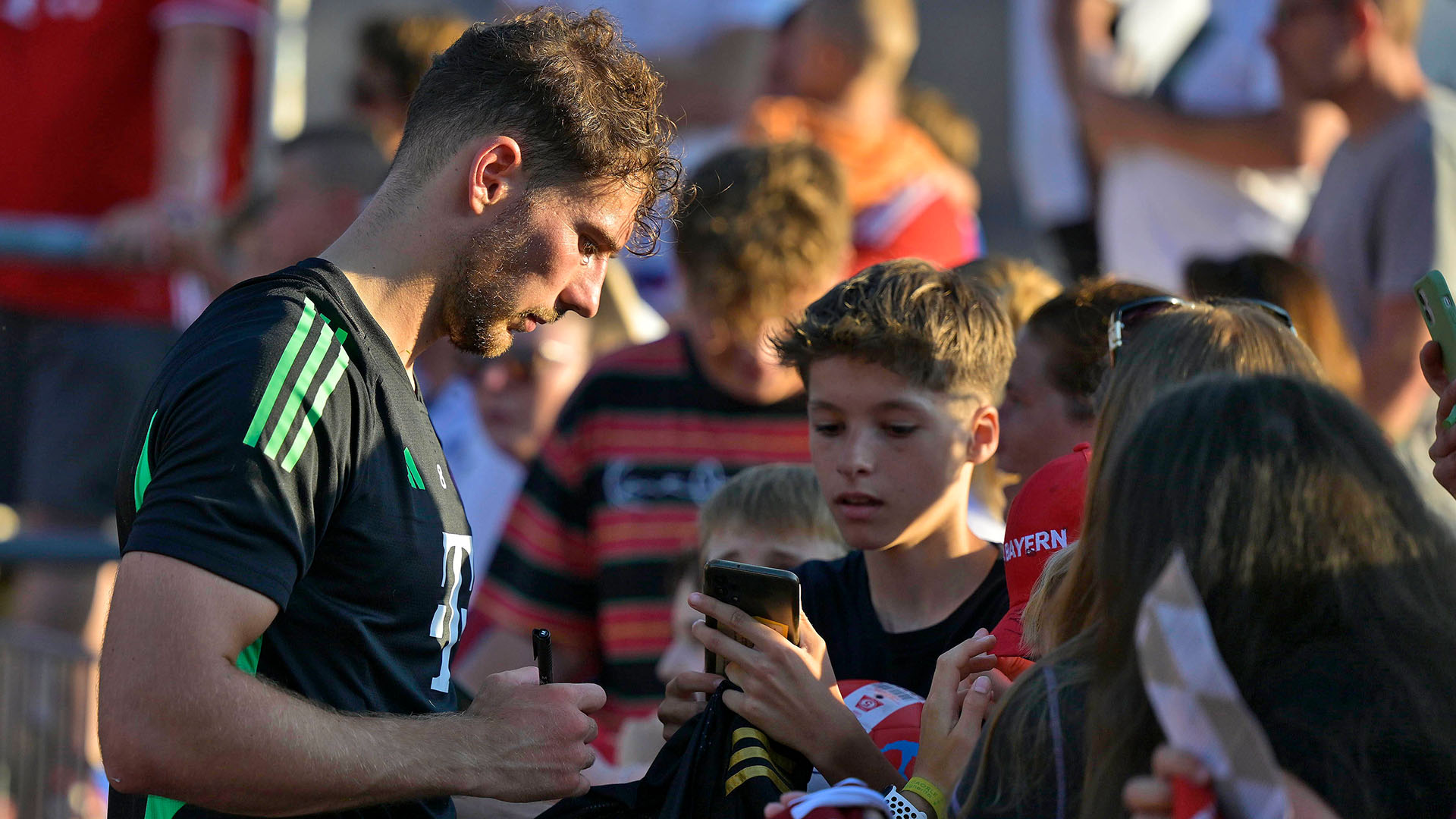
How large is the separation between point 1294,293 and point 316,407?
99.6 inches

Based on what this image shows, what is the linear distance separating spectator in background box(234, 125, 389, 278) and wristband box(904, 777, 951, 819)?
3.13m

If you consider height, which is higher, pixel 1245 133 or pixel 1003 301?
pixel 1245 133

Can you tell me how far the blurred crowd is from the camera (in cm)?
363

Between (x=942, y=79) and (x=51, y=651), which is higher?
(x=942, y=79)

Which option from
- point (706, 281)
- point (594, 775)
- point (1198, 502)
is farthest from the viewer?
point (706, 281)

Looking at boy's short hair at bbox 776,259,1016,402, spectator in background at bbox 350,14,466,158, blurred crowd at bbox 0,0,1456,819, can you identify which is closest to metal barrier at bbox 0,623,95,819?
blurred crowd at bbox 0,0,1456,819

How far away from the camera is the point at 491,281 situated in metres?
2.33

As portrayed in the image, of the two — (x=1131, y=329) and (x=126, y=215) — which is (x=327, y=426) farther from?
(x=126, y=215)

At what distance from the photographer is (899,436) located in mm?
2879

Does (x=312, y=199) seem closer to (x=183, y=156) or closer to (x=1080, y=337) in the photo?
(x=183, y=156)

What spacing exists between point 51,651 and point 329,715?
3.05m

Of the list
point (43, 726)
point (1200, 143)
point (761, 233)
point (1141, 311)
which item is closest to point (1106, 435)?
point (1141, 311)

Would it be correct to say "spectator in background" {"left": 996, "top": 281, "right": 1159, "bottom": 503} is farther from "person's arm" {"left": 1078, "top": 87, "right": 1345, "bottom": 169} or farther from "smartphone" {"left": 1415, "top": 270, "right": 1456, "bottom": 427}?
"person's arm" {"left": 1078, "top": 87, "right": 1345, "bottom": 169}

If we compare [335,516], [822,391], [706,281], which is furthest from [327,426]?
[706,281]
